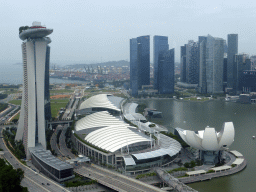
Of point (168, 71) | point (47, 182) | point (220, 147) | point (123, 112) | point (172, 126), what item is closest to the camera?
point (47, 182)

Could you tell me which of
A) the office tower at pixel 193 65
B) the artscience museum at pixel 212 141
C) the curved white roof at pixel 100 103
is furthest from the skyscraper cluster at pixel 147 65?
the artscience museum at pixel 212 141

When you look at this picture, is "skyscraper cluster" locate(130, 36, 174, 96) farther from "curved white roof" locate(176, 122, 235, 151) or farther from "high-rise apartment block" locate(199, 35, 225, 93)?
"curved white roof" locate(176, 122, 235, 151)

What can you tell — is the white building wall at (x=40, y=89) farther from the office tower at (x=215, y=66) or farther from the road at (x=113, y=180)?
the office tower at (x=215, y=66)

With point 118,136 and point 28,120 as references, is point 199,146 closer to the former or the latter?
point 118,136

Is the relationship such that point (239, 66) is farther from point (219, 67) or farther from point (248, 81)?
point (219, 67)

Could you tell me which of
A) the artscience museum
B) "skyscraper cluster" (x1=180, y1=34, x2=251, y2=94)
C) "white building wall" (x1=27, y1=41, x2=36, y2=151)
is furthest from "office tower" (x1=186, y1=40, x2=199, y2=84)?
"white building wall" (x1=27, y1=41, x2=36, y2=151)

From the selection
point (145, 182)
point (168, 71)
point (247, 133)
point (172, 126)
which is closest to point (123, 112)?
point (172, 126)

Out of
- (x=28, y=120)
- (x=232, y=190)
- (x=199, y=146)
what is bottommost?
(x=232, y=190)
